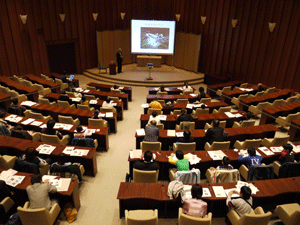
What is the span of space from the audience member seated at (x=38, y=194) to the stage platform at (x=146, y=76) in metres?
10.2

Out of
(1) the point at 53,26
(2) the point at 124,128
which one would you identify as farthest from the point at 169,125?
(1) the point at 53,26

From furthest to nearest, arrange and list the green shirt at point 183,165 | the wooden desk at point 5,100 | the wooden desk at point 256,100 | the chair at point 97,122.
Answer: the wooden desk at point 256,100 → the wooden desk at point 5,100 → the chair at point 97,122 → the green shirt at point 183,165

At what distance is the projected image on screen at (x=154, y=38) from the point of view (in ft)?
49.9

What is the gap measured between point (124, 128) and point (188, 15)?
35.1 ft

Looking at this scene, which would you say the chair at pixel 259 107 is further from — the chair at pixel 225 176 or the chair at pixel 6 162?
the chair at pixel 6 162

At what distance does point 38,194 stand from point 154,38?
1303 centimetres

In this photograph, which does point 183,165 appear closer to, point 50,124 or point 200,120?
point 200,120

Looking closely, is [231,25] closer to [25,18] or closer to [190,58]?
[190,58]

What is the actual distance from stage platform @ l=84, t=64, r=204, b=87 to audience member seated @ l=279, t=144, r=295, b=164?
8957 millimetres

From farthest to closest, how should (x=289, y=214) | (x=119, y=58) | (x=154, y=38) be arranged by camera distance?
(x=154, y=38)
(x=119, y=58)
(x=289, y=214)

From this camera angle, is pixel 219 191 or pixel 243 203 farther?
pixel 219 191

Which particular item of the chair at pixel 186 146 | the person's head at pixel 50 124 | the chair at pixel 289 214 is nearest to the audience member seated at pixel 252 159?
the chair at pixel 289 214

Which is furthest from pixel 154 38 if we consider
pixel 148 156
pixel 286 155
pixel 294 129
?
pixel 148 156

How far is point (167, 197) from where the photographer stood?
14.1 ft
